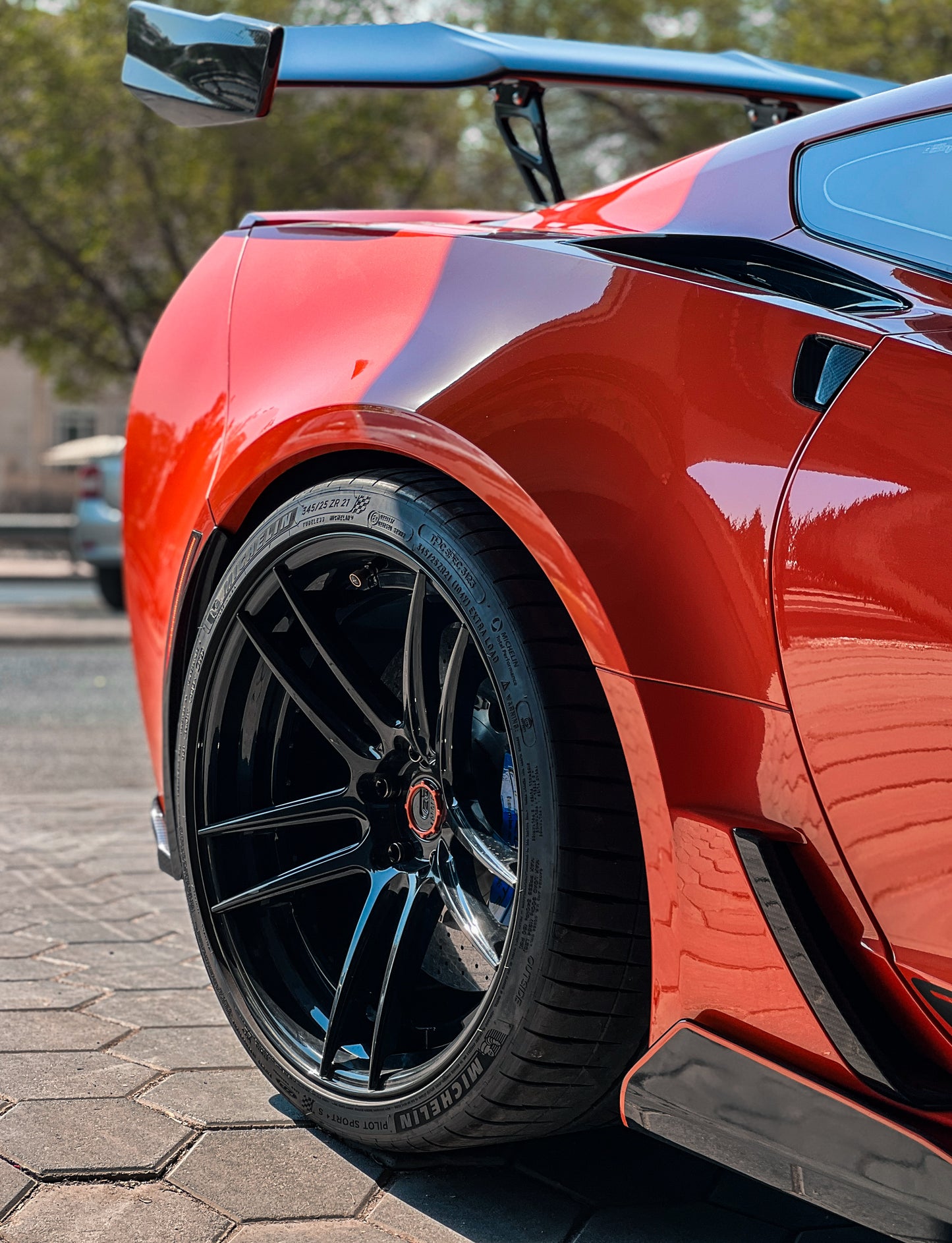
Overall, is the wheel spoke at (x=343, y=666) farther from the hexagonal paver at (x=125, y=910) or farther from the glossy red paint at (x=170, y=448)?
the hexagonal paver at (x=125, y=910)

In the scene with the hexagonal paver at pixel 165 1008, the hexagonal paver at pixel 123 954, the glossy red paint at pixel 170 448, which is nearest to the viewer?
the glossy red paint at pixel 170 448

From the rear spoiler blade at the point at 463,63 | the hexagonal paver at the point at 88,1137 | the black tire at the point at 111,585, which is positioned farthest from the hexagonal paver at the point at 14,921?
the black tire at the point at 111,585

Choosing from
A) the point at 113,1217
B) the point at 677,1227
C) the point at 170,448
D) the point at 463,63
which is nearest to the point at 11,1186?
the point at 113,1217

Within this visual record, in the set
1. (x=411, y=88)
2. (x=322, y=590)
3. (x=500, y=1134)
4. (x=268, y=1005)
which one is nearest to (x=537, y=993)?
(x=500, y=1134)

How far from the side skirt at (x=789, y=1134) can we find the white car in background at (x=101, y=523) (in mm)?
11321

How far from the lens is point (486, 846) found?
1.83 meters

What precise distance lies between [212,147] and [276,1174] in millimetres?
21015

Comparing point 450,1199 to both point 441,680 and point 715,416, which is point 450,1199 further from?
point 715,416

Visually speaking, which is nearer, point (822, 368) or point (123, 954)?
point (822, 368)

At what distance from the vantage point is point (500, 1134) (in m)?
1.75

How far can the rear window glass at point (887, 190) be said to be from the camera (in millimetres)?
1534

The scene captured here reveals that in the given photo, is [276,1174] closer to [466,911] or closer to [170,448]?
[466,911]

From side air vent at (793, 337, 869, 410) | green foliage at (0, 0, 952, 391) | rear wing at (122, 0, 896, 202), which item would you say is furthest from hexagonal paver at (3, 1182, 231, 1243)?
green foliage at (0, 0, 952, 391)

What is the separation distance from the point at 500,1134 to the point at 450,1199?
0.16 metres
